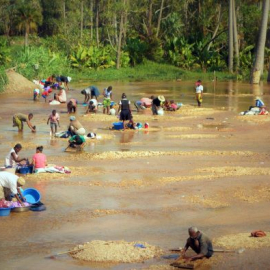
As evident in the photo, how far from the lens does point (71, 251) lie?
42.4 feet

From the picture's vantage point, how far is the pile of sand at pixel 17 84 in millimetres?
42781

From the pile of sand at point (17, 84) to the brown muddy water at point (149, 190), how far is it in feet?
41.3

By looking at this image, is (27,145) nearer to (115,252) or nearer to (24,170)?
(24,170)

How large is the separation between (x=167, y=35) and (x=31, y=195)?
50118 mm

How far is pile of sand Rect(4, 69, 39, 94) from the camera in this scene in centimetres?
4278

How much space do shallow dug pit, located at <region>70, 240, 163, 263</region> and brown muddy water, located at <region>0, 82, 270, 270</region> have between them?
20cm

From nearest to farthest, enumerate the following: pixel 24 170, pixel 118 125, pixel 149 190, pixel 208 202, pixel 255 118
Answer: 1. pixel 208 202
2. pixel 149 190
3. pixel 24 170
4. pixel 118 125
5. pixel 255 118

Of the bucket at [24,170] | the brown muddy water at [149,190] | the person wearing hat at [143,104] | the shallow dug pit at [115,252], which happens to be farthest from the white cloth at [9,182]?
the person wearing hat at [143,104]

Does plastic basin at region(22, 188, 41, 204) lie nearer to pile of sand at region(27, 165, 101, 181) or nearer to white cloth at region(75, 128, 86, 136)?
pile of sand at region(27, 165, 101, 181)

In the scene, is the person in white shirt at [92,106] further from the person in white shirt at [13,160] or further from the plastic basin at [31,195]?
the plastic basin at [31,195]

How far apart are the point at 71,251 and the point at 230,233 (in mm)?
3077

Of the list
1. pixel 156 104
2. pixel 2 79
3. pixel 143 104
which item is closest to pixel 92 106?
pixel 143 104

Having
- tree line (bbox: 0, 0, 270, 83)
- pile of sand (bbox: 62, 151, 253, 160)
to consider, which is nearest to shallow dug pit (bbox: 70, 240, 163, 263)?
pile of sand (bbox: 62, 151, 253, 160)

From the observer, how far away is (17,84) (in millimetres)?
43250
